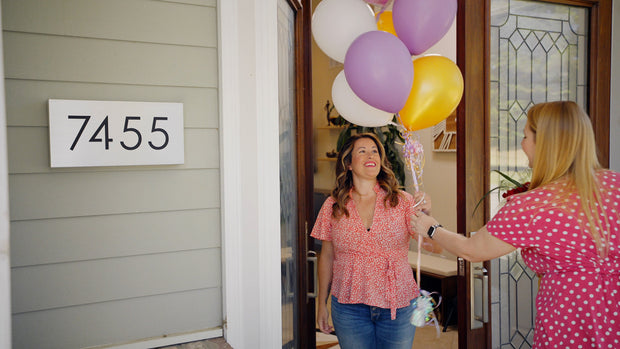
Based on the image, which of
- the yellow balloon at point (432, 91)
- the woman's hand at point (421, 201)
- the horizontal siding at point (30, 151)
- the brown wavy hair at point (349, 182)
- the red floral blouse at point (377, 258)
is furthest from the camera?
the brown wavy hair at point (349, 182)

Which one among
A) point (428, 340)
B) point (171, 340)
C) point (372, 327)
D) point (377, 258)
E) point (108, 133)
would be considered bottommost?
point (428, 340)

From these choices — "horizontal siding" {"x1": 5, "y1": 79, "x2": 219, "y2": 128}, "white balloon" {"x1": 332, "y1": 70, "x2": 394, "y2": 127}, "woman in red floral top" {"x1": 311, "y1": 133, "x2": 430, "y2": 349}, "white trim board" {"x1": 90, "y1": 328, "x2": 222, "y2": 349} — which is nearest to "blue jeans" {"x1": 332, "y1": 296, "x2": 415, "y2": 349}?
"woman in red floral top" {"x1": 311, "y1": 133, "x2": 430, "y2": 349}

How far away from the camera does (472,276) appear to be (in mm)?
2150

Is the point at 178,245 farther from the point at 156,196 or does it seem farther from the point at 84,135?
the point at 84,135

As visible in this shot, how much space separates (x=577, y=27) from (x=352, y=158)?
1.36 meters

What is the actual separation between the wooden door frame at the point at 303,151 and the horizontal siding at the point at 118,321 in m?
0.90

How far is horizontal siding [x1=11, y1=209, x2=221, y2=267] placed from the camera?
1321mm

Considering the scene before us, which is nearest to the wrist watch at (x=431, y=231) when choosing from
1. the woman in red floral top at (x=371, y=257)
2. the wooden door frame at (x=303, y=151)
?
the woman in red floral top at (x=371, y=257)

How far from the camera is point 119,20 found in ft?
4.60

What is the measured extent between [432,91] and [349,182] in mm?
793

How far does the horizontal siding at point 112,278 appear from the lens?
1323 millimetres

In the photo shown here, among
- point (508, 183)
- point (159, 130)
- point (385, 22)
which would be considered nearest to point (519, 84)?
point (508, 183)

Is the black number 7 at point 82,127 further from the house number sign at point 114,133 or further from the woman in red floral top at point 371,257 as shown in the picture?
the woman in red floral top at point 371,257

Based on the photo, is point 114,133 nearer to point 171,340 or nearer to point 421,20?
point 171,340
